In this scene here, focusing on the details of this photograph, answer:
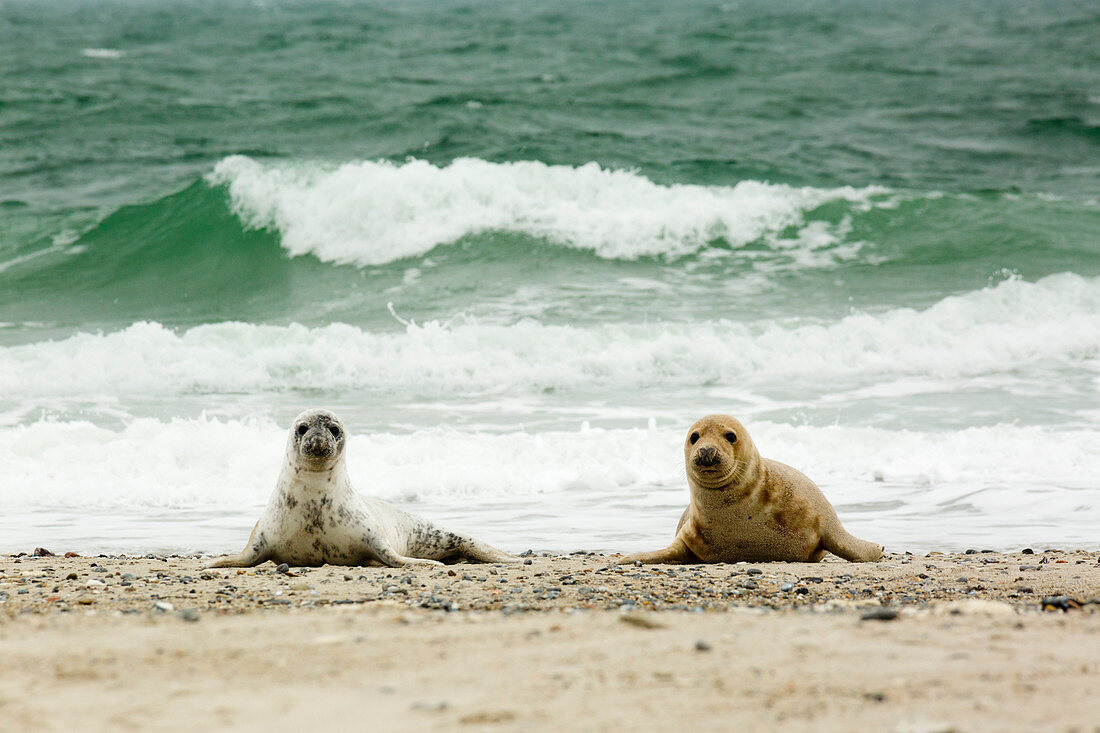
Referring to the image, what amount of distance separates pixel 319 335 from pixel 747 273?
6.60 m

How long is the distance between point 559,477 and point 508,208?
33.5ft

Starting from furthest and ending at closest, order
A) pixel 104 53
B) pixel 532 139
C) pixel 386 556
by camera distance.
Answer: pixel 104 53, pixel 532 139, pixel 386 556

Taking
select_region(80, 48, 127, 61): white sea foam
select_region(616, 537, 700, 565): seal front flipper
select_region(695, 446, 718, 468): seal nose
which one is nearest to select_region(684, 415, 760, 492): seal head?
select_region(695, 446, 718, 468): seal nose

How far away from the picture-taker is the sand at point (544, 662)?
2.71 metres

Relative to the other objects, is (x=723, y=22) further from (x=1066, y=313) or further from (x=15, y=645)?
(x=15, y=645)

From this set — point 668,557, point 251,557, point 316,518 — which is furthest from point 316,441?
point 668,557

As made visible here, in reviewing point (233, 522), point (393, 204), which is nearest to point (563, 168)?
point (393, 204)

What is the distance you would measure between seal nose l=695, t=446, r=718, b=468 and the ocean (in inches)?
53.5

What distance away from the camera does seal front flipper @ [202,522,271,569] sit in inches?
237

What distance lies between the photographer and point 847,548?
6.29m

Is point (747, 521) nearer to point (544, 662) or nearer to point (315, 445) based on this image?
point (315, 445)

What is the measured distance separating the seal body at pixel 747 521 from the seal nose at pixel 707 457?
12 centimetres

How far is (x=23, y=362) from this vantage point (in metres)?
12.9

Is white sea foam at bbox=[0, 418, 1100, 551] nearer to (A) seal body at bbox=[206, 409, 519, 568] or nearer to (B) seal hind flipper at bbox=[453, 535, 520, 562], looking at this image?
(B) seal hind flipper at bbox=[453, 535, 520, 562]
